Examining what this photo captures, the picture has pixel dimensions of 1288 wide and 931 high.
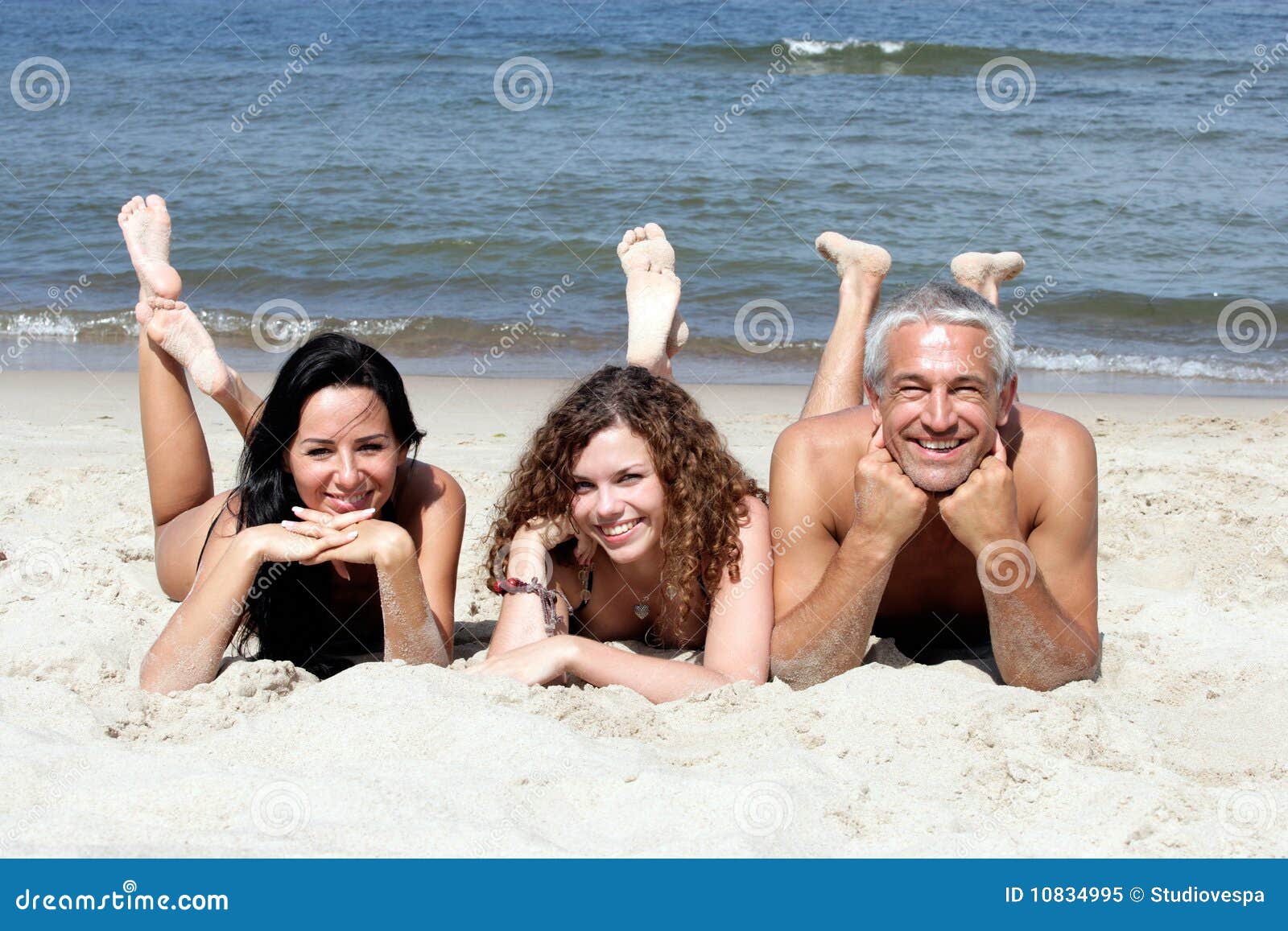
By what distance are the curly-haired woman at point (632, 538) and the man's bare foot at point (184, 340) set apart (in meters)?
1.35

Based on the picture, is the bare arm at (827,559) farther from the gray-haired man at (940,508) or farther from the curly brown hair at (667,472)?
the curly brown hair at (667,472)

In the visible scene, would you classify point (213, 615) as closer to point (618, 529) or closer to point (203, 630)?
point (203, 630)

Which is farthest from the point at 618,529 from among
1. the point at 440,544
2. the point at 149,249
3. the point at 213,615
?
the point at 149,249

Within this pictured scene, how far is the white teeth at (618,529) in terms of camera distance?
11.9 ft

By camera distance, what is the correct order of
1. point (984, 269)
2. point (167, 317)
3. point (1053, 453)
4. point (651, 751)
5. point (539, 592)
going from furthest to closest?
point (984, 269) < point (167, 317) < point (539, 592) < point (1053, 453) < point (651, 751)

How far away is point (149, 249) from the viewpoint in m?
4.67

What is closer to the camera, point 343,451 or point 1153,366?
point 343,451

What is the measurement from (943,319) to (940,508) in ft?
1.68

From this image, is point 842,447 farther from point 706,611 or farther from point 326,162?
point 326,162

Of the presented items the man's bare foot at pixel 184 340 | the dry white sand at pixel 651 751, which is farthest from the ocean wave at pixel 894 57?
the dry white sand at pixel 651 751

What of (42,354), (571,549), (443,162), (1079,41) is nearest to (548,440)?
(571,549)

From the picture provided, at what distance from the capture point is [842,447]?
372cm

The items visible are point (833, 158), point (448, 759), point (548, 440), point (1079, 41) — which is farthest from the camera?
point (1079, 41)

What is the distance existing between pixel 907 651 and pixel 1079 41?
16.0m
